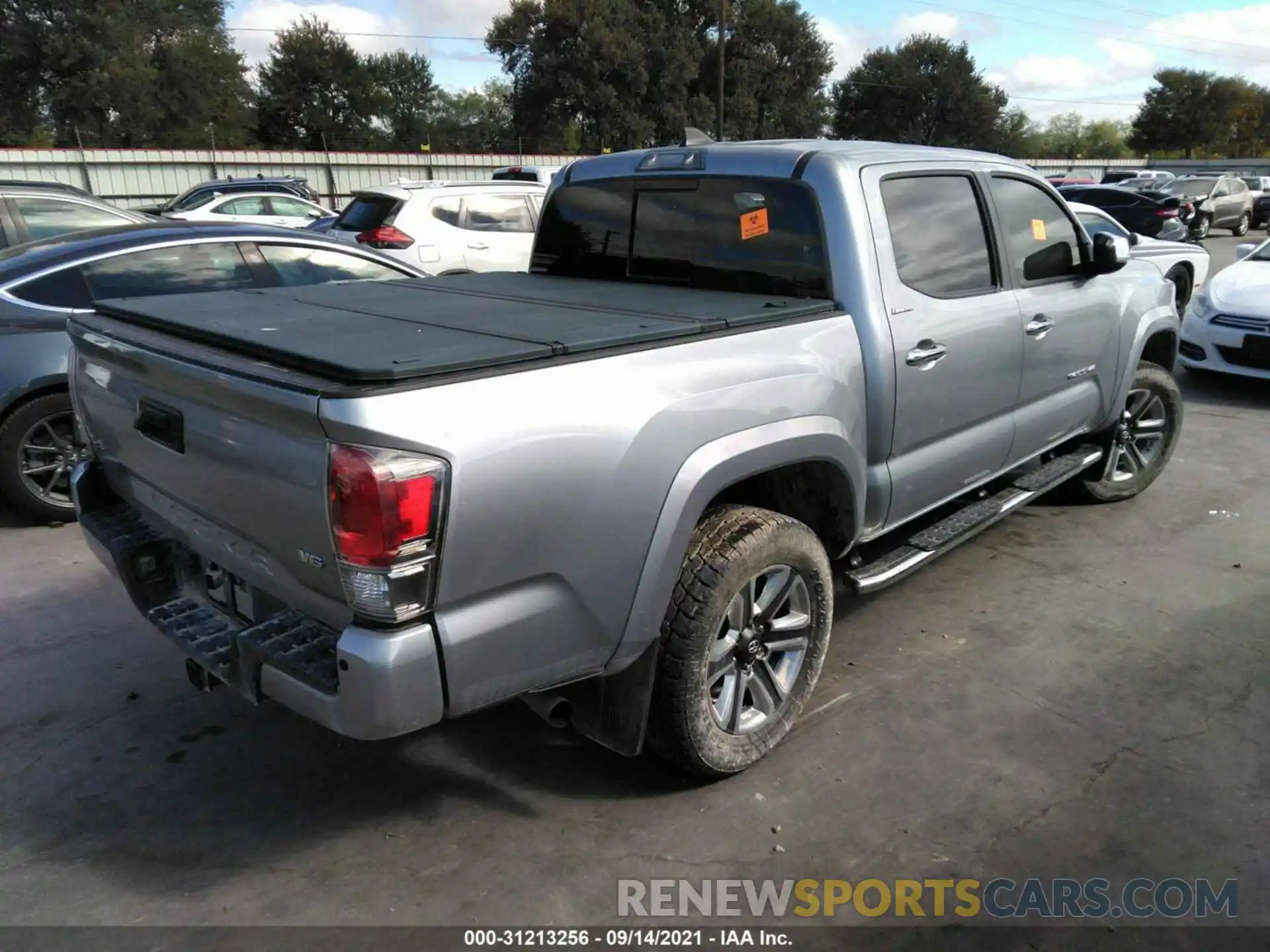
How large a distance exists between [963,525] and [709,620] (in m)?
1.74

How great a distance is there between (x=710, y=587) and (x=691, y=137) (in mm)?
5032

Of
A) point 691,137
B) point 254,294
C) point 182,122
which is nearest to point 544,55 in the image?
point 182,122

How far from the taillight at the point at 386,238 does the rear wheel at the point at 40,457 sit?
5.08 m

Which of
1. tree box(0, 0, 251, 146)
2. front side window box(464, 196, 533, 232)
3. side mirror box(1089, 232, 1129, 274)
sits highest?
tree box(0, 0, 251, 146)

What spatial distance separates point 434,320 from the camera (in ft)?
9.65

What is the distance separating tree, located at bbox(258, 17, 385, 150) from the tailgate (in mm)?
58406

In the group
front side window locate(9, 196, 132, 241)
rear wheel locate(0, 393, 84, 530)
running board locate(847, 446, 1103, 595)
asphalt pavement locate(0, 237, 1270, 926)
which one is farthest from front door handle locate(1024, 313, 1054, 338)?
front side window locate(9, 196, 132, 241)

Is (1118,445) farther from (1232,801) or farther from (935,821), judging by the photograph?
(935,821)

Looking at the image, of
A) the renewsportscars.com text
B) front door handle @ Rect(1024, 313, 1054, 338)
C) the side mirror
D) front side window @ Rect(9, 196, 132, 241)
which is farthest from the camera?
front side window @ Rect(9, 196, 132, 241)

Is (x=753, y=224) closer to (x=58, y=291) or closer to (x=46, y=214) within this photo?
(x=58, y=291)

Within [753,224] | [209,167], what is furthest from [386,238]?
[209,167]

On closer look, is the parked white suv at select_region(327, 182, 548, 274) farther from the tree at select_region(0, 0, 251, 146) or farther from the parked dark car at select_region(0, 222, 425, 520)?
the tree at select_region(0, 0, 251, 146)

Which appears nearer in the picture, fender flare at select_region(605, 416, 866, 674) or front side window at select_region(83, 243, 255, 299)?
fender flare at select_region(605, 416, 866, 674)

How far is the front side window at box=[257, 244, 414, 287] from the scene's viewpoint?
587 cm
